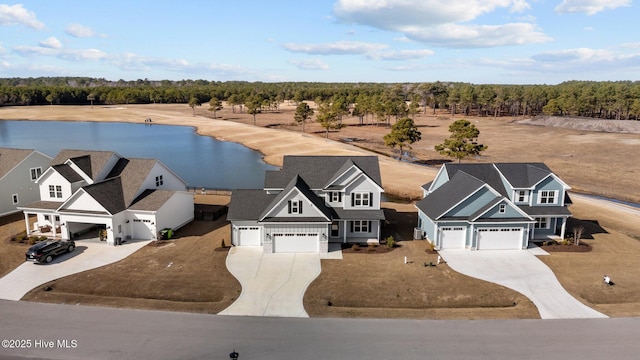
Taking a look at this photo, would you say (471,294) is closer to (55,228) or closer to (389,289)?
(389,289)

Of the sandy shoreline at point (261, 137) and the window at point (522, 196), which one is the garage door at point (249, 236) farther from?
the sandy shoreline at point (261, 137)

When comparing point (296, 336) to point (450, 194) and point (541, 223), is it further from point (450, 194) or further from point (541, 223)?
point (541, 223)

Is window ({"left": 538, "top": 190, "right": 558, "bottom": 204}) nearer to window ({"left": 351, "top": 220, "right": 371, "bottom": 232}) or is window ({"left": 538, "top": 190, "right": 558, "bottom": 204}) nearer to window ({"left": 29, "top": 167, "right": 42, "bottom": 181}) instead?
window ({"left": 351, "top": 220, "right": 371, "bottom": 232})

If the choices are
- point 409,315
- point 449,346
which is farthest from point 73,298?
point 449,346

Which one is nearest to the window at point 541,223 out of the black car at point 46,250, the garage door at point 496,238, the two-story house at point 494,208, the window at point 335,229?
the two-story house at point 494,208

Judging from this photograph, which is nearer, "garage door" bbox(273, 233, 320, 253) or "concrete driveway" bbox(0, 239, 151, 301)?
"concrete driveway" bbox(0, 239, 151, 301)

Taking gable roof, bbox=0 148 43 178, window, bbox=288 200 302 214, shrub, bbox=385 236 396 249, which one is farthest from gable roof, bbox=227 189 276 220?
gable roof, bbox=0 148 43 178
